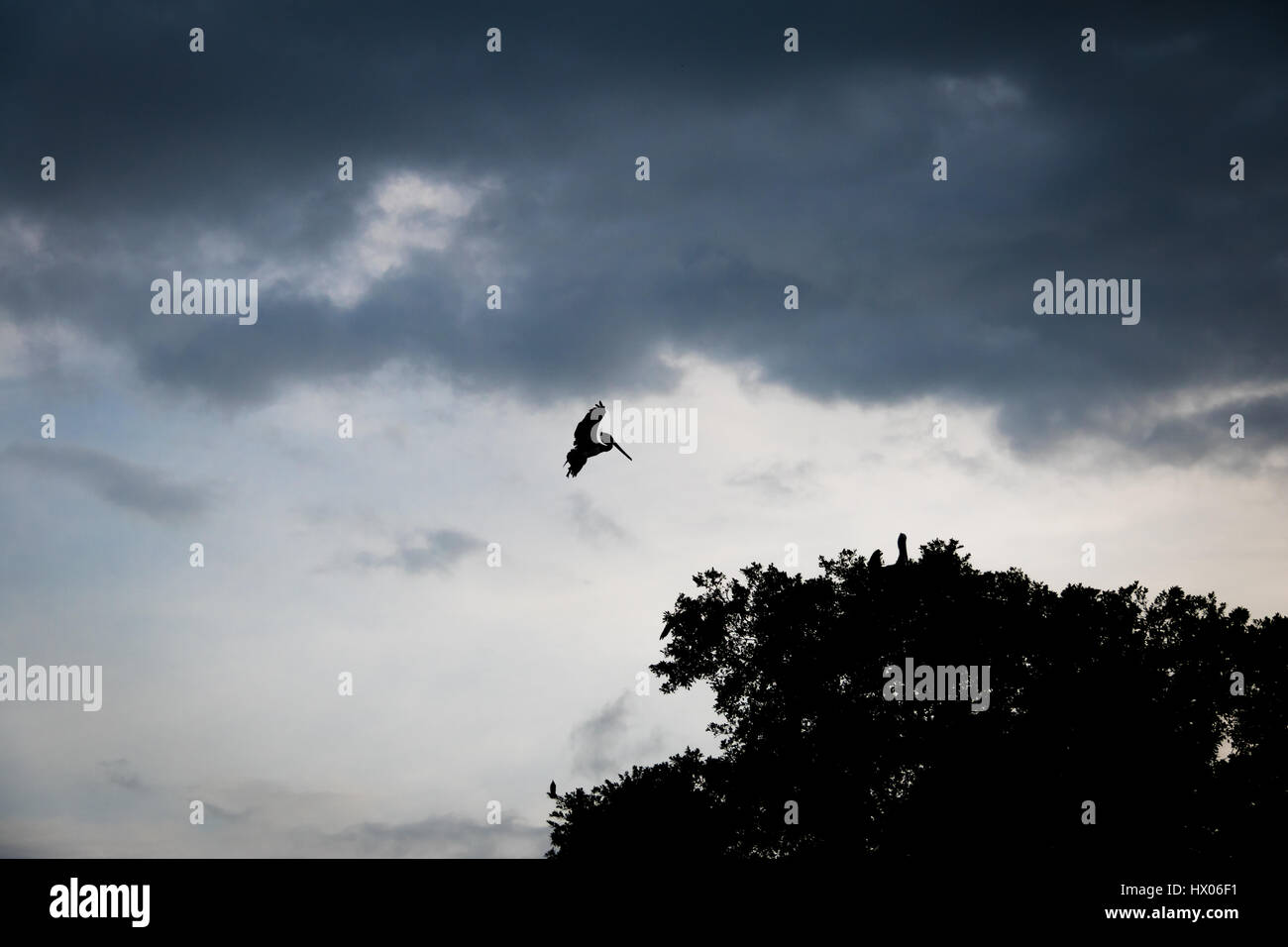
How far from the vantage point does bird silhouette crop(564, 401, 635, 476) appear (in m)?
21.0

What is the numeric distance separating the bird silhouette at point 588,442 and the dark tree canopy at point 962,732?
36.7ft

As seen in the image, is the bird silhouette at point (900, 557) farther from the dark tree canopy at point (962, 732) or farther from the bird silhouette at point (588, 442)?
the bird silhouette at point (588, 442)

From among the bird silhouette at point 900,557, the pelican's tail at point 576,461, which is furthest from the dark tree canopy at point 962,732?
the pelican's tail at point 576,461

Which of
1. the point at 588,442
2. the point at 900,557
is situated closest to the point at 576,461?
the point at 588,442

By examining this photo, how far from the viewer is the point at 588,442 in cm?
2109

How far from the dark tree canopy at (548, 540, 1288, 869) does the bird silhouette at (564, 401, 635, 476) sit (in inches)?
440

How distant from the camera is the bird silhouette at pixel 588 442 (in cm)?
2097

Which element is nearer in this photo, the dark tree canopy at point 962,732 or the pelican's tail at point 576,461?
the pelican's tail at point 576,461

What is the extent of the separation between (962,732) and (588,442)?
47.0 ft
